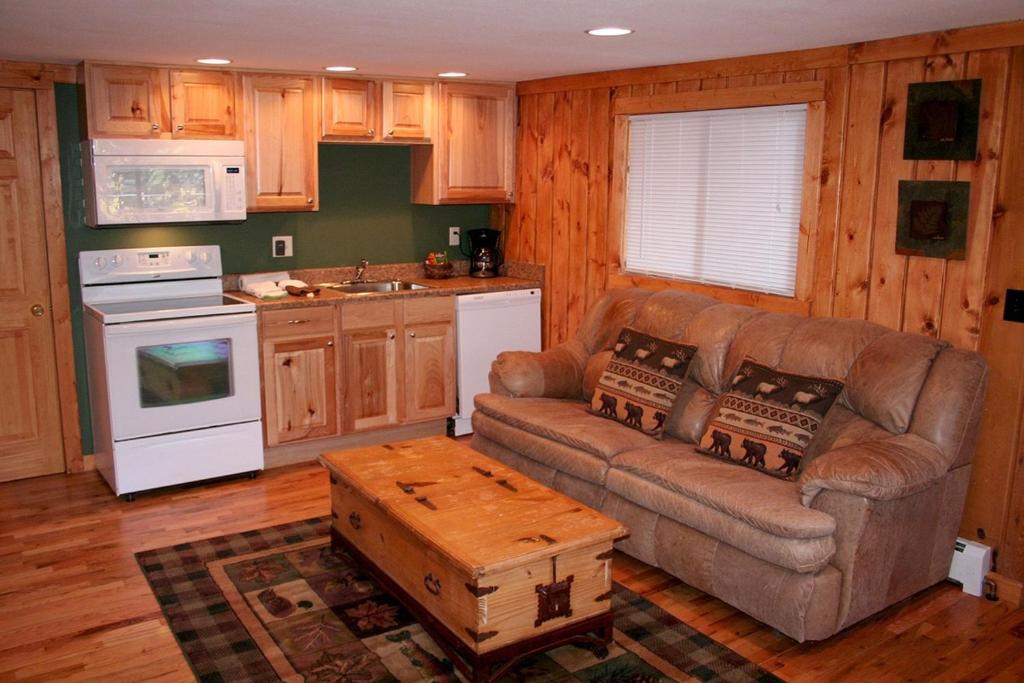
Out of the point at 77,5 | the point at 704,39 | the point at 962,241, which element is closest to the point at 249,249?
the point at 77,5

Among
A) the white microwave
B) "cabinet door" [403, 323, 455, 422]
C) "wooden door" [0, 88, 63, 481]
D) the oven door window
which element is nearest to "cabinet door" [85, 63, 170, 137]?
the white microwave

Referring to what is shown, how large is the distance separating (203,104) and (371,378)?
174 centimetres

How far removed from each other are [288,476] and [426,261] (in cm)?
174

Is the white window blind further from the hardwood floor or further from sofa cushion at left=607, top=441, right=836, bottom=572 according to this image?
the hardwood floor

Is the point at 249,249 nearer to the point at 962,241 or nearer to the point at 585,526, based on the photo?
the point at 585,526

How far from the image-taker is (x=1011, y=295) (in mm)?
3436

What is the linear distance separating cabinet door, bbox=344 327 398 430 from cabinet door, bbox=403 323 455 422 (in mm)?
97

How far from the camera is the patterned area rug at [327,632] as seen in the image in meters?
3.04

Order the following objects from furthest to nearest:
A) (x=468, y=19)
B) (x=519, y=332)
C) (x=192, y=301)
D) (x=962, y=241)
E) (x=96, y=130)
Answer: (x=519, y=332) → (x=192, y=301) → (x=96, y=130) → (x=962, y=241) → (x=468, y=19)

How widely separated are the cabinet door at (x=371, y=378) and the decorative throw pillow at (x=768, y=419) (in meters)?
2.13

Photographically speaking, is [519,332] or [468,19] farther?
[519,332]

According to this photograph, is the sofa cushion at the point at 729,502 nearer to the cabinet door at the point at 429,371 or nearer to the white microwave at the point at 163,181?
the cabinet door at the point at 429,371

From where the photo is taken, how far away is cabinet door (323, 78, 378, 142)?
17.0 ft

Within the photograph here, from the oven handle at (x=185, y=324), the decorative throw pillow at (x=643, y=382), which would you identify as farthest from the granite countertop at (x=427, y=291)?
the decorative throw pillow at (x=643, y=382)
